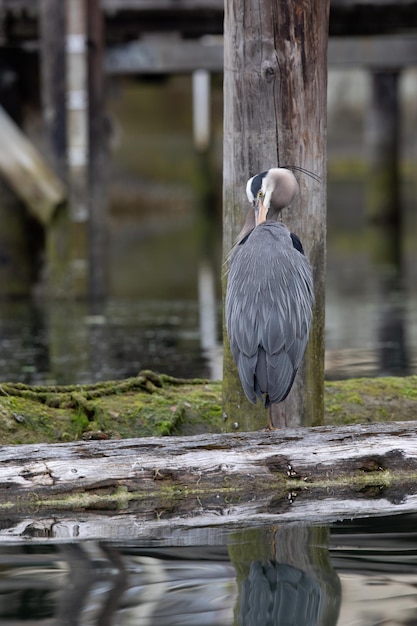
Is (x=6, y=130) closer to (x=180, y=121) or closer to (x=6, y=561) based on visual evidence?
(x=6, y=561)

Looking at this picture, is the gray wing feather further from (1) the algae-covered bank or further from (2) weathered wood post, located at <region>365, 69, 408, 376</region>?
(2) weathered wood post, located at <region>365, 69, 408, 376</region>

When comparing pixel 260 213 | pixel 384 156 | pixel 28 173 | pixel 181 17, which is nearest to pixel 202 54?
pixel 181 17

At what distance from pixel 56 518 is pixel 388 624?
126 cm

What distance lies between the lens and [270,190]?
409cm

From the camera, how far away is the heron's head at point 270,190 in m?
4.09

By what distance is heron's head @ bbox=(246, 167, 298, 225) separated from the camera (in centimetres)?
409

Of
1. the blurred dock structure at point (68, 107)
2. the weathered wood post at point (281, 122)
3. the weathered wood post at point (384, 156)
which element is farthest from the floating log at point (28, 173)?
the weathered wood post at point (384, 156)

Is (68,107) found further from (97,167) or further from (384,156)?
(384,156)

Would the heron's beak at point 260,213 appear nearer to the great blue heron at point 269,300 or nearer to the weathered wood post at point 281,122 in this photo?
the great blue heron at point 269,300

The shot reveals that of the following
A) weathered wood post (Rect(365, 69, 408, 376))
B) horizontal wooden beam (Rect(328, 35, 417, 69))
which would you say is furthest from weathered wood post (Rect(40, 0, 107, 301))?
weathered wood post (Rect(365, 69, 408, 376))

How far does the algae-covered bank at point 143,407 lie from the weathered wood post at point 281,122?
9.9 inches

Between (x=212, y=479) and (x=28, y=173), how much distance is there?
227 inches

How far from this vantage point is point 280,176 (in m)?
4.09

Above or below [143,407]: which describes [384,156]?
above
